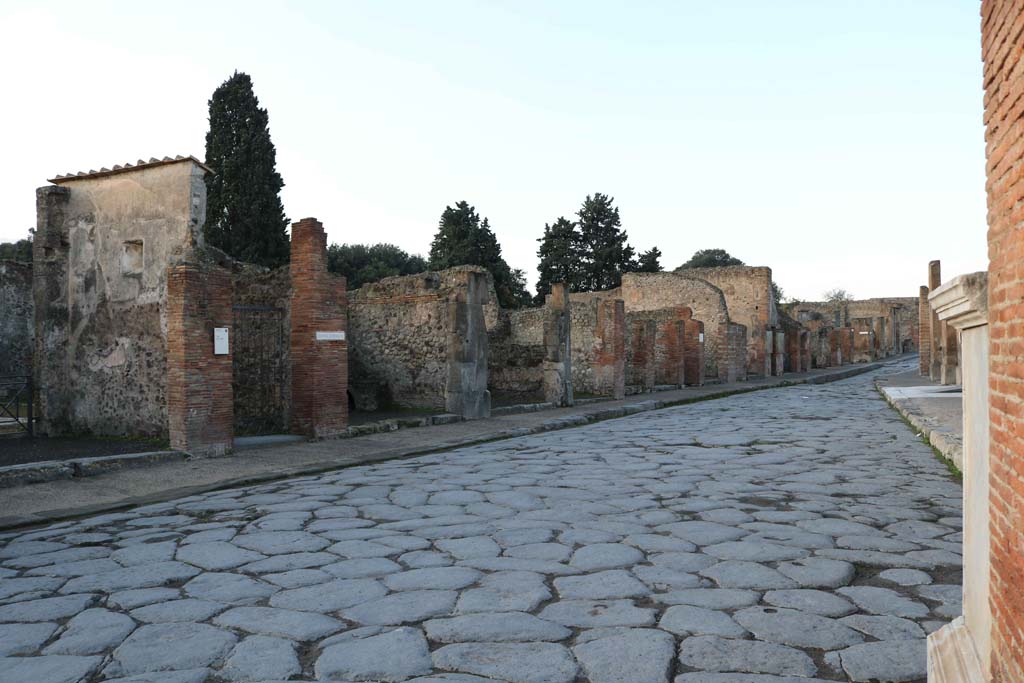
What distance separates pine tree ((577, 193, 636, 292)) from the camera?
41375 millimetres

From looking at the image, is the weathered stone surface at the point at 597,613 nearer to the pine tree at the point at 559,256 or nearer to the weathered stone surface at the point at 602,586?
the weathered stone surface at the point at 602,586

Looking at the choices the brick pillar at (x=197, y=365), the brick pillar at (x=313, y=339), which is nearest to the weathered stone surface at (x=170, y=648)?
the brick pillar at (x=197, y=365)

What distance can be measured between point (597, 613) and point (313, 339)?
6.60m

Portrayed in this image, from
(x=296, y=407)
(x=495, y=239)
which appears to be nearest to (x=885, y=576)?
(x=296, y=407)

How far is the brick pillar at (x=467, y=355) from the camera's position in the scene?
11.3m

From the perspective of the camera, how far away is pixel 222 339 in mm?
7727

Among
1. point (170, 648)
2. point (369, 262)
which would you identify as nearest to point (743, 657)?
point (170, 648)

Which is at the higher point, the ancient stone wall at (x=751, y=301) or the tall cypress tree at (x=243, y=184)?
the tall cypress tree at (x=243, y=184)

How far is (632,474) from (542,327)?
9.58 m

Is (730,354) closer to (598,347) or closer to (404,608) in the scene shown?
(598,347)

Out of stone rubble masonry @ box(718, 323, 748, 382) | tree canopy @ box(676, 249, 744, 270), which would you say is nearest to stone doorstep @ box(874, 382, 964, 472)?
stone rubble masonry @ box(718, 323, 748, 382)

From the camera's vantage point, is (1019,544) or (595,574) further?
(595,574)

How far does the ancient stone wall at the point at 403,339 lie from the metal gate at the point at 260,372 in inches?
102

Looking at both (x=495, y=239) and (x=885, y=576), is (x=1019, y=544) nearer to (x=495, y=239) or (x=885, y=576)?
(x=885, y=576)
